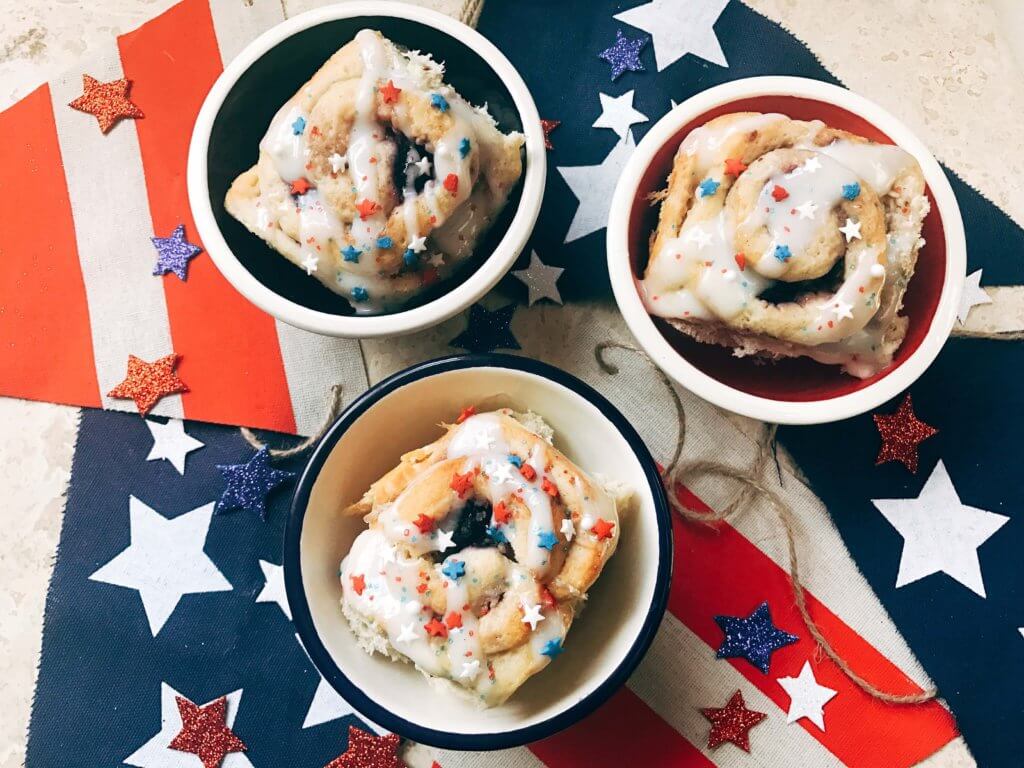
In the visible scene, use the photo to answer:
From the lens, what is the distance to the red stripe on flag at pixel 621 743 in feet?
4.78

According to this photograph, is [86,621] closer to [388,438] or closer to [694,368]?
[388,438]

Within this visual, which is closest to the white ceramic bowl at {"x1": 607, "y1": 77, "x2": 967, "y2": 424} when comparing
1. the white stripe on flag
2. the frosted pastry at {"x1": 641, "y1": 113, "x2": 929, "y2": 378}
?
the frosted pastry at {"x1": 641, "y1": 113, "x2": 929, "y2": 378}

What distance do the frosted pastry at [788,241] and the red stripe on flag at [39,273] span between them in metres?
0.96

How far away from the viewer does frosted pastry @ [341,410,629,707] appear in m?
1.16

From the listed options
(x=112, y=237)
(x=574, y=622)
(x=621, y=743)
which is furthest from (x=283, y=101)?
(x=621, y=743)

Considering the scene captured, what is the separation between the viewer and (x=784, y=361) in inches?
52.2

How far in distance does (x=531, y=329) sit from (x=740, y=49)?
587 mm

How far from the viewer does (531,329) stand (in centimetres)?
151

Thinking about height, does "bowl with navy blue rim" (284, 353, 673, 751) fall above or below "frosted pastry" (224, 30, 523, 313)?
below

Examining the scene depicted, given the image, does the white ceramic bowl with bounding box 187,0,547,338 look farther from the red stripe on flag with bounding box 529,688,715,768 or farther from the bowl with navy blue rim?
the red stripe on flag with bounding box 529,688,715,768

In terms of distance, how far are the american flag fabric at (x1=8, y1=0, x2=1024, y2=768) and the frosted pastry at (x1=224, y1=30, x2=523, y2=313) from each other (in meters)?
0.25

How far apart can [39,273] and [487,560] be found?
944 millimetres

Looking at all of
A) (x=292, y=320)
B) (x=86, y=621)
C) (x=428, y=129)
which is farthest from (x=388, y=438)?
(x=86, y=621)

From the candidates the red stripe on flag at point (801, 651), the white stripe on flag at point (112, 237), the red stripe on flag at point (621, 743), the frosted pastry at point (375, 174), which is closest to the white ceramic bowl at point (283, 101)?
the frosted pastry at point (375, 174)
